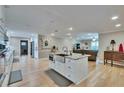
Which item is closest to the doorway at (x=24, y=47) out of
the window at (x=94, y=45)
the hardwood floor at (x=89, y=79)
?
the hardwood floor at (x=89, y=79)

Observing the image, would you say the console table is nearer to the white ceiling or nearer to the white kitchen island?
the white ceiling

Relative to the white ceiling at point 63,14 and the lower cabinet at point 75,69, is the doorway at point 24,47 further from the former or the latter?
the lower cabinet at point 75,69

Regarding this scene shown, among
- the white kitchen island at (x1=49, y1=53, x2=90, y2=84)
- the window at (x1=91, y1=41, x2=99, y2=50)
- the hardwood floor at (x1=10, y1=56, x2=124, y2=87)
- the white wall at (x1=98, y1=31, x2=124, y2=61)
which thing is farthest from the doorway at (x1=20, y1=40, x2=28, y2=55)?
the white kitchen island at (x1=49, y1=53, x2=90, y2=84)

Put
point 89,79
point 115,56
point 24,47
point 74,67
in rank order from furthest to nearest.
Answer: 1. point 24,47
2. point 115,56
3. point 89,79
4. point 74,67

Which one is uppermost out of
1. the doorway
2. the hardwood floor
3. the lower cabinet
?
the doorway

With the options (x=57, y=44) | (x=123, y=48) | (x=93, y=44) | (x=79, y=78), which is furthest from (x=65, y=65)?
(x=93, y=44)

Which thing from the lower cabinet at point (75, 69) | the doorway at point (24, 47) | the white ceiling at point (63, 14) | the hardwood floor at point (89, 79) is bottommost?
the hardwood floor at point (89, 79)

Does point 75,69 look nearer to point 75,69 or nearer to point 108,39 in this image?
point 75,69

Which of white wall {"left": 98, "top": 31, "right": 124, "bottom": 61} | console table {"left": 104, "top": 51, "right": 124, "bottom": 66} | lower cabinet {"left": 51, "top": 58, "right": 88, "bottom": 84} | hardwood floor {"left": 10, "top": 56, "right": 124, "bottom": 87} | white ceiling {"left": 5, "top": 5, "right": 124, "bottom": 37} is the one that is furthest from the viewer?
white wall {"left": 98, "top": 31, "right": 124, "bottom": 61}

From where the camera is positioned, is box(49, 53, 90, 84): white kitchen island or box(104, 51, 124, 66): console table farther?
box(104, 51, 124, 66): console table

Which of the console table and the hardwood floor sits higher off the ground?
the console table

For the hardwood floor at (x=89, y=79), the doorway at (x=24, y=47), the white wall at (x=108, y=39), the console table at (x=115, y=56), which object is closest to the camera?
the hardwood floor at (x=89, y=79)

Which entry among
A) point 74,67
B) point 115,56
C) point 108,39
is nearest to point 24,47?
point 108,39
